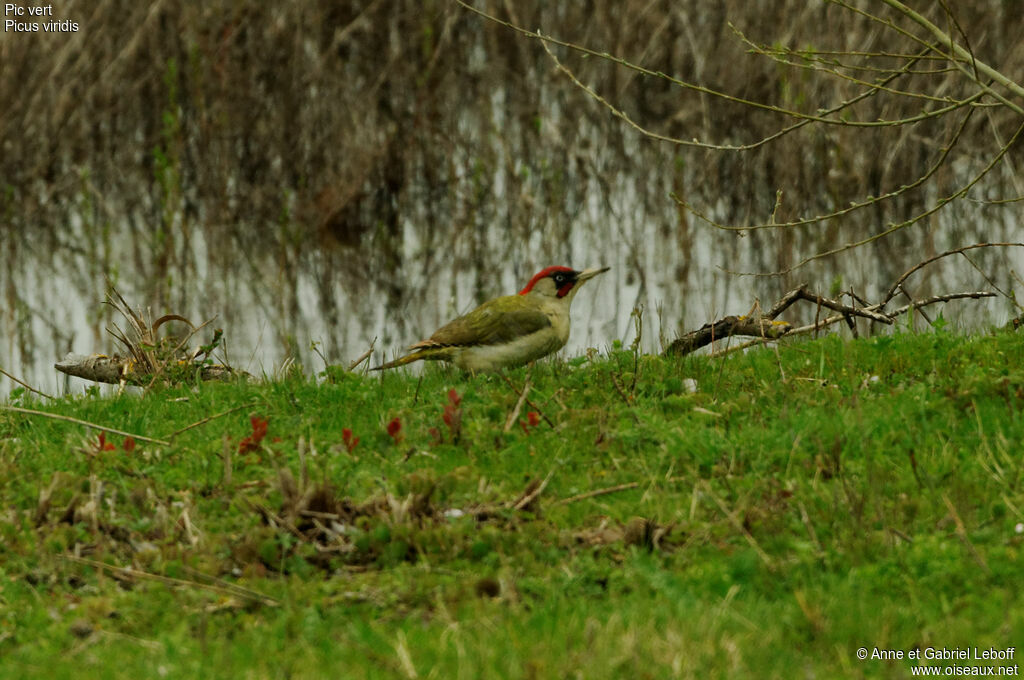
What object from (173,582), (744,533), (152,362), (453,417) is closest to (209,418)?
(453,417)

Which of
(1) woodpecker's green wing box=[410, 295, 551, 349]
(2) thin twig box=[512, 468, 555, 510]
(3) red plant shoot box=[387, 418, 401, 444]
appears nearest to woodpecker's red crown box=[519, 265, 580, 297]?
(1) woodpecker's green wing box=[410, 295, 551, 349]

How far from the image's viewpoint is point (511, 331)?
297 inches

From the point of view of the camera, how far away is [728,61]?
14.3 m

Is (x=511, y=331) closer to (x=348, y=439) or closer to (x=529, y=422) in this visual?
(x=529, y=422)

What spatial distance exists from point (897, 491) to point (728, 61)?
32.7 feet

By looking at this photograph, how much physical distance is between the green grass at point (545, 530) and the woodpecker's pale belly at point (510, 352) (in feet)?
2.16

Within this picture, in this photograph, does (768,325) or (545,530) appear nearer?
(545,530)

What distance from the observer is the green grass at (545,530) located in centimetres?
400

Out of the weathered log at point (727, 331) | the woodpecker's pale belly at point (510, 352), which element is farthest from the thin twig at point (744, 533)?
the woodpecker's pale belly at point (510, 352)

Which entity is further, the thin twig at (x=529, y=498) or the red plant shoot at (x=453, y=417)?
the red plant shoot at (x=453, y=417)

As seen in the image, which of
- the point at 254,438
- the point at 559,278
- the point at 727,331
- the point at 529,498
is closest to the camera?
the point at 529,498

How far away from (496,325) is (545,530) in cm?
271

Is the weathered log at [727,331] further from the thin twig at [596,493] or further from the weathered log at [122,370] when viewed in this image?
the weathered log at [122,370]

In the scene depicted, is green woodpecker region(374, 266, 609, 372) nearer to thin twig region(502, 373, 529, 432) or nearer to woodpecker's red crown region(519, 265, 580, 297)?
woodpecker's red crown region(519, 265, 580, 297)
